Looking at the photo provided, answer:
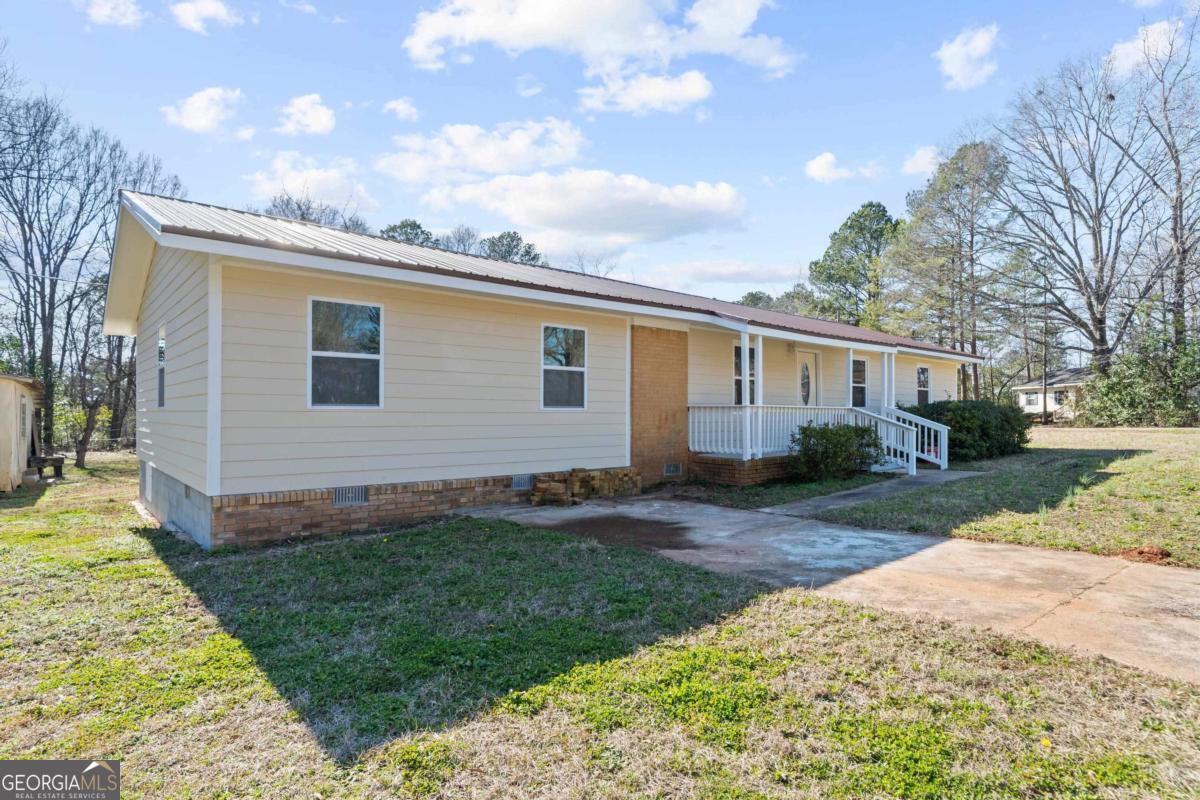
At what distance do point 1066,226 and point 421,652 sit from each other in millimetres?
34133

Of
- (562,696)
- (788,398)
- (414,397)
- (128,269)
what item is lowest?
(562,696)

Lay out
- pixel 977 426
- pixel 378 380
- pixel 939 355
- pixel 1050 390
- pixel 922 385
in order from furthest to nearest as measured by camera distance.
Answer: pixel 1050 390, pixel 922 385, pixel 939 355, pixel 977 426, pixel 378 380

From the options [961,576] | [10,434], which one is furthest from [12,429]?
[961,576]

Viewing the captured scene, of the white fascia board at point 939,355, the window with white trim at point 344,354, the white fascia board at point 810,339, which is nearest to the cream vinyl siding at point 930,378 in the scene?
the white fascia board at point 939,355

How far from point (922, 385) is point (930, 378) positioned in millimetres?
599

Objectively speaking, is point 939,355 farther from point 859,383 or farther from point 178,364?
point 178,364

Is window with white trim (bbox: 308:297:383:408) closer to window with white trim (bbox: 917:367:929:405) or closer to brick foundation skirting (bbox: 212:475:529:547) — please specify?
brick foundation skirting (bbox: 212:475:529:547)

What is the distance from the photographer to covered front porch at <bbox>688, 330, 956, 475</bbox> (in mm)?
11156

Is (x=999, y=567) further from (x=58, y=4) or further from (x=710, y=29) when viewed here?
(x=58, y=4)

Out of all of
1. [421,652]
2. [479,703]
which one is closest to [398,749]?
[479,703]

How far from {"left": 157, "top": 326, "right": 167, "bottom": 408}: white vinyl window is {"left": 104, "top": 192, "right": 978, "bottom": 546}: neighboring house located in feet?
0.34

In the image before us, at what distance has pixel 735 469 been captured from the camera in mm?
10938

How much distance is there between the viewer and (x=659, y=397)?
1107 centimetres

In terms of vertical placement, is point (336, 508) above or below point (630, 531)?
above
